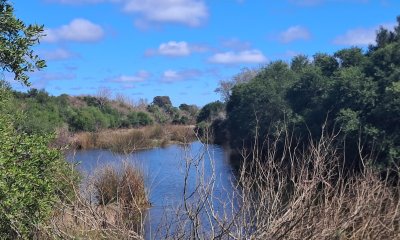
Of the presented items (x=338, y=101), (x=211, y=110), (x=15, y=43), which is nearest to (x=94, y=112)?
(x=211, y=110)

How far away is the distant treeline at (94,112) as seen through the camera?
51.2m

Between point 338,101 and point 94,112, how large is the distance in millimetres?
39429

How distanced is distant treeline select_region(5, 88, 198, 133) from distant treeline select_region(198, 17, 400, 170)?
13818mm

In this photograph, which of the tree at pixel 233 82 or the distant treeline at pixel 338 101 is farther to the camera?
the tree at pixel 233 82

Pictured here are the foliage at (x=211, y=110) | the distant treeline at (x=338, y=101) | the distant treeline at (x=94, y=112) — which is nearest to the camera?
the distant treeline at (x=338, y=101)

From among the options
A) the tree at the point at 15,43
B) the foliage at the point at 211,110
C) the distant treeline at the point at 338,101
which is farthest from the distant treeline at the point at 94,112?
the tree at the point at 15,43

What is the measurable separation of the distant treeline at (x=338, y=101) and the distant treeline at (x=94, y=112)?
45.3 feet

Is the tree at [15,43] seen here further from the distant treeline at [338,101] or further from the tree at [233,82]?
the tree at [233,82]

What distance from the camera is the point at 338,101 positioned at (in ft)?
83.9

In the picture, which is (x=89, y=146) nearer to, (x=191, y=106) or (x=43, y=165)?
(x=43, y=165)

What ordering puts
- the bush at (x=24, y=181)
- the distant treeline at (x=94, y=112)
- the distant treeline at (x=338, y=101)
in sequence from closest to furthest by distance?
the bush at (x=24, y=181) → the distant treeline at (x=338, y=101) → the distant treeline at (x=94, y=112)

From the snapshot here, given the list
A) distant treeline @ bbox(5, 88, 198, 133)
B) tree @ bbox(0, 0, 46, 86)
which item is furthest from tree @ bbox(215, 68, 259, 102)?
tree @ bbox(0, 0, 46, 86)

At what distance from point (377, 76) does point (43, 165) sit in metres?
21.4

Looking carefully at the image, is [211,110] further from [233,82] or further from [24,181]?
[24,181]
